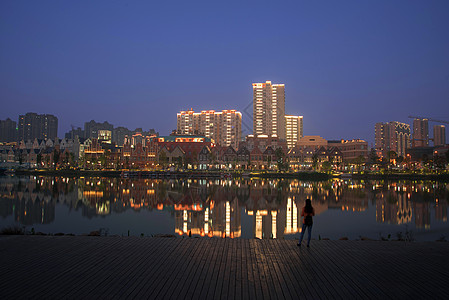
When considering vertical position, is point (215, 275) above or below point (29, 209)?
above

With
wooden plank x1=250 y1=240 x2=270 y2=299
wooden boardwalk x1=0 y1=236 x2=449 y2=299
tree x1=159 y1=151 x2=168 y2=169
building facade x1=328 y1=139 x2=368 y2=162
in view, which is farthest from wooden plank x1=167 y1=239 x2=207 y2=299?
building facade x1=328 y1=139 x2=368 y2=162

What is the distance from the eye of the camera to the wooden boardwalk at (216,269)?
8.34m

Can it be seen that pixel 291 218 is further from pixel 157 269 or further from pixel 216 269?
pixel 157 269

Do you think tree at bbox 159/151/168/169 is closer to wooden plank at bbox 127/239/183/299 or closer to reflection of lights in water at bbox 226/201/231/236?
reflection of lights in water at bbox 226/201/231/236

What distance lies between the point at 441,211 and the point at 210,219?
910 inches

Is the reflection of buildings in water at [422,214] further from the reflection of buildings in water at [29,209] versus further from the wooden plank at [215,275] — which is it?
the reflection of buildings in water at [29,209]

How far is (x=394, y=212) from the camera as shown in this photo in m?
32.9

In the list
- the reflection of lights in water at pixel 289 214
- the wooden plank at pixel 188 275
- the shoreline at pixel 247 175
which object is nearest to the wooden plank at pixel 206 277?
the wooden plank at pixel 188 275

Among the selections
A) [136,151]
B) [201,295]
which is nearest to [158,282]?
[201,295]

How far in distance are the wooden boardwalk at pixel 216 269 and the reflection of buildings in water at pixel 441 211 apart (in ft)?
59.9

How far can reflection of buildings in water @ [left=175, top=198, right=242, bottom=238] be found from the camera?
2225 cm

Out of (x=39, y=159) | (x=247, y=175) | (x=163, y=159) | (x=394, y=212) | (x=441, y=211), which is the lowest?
(x=394, y=212)

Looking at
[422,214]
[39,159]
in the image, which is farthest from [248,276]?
[39,159]

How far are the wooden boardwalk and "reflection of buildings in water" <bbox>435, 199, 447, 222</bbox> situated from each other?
18258 mm
